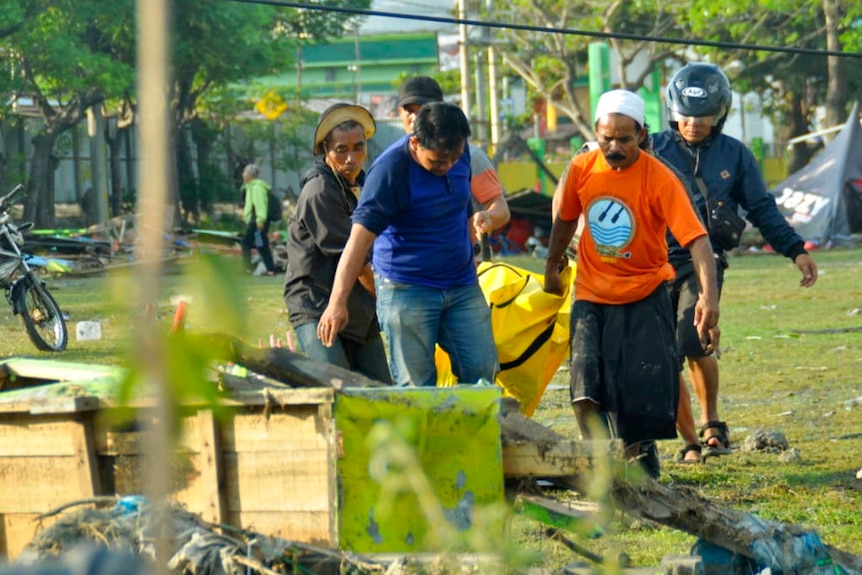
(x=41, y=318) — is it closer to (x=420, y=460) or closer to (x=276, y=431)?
(x=276, y=431)

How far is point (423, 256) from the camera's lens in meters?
5.82

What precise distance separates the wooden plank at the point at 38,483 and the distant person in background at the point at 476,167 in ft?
7.70

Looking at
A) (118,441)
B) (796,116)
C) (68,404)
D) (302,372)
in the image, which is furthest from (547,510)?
(796,116)

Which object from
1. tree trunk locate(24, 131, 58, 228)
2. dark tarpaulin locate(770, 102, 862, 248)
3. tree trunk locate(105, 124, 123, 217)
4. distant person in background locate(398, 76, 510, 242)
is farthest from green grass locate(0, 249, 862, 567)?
tree trunk locate(105, 124, 123, 217)

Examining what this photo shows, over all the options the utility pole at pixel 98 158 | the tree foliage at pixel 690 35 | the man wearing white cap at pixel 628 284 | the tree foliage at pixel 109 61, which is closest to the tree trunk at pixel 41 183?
the tree foliage at pixel 109 61

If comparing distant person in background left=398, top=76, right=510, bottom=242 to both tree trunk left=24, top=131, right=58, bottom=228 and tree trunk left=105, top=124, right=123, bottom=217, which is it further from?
tree trunk left=105, top=124, right=123, bottom=217

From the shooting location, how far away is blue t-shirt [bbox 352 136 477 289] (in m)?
5.71

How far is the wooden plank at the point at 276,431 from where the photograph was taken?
14.5ft

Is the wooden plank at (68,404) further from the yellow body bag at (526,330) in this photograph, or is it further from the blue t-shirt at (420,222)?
the yellow body bag at (526,330)

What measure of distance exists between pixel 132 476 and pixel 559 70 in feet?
124

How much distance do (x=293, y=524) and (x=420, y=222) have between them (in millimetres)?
1691

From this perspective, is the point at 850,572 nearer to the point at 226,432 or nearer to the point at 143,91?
the point at 226,432

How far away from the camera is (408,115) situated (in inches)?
258

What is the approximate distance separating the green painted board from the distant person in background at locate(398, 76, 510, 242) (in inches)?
79.6
